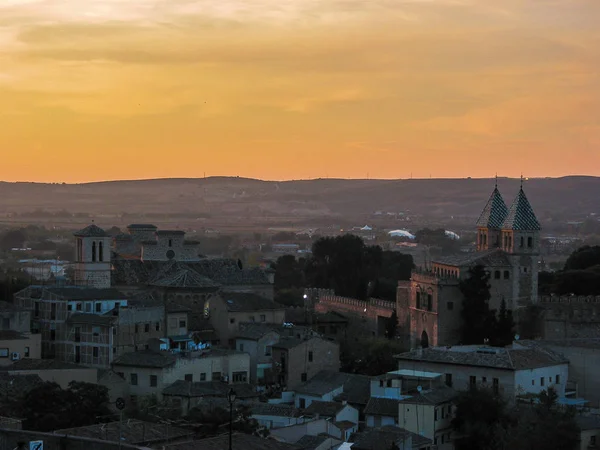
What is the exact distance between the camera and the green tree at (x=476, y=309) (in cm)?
5141

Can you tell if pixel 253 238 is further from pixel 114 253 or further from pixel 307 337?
pixel 307 337

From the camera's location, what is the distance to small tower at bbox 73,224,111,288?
184 feet

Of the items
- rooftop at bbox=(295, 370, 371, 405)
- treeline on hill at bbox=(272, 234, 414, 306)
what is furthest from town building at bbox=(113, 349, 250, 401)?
treeline on hill at bbox=(272, 234, 414, 306)

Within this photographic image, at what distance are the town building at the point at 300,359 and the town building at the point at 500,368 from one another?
11.6 ft

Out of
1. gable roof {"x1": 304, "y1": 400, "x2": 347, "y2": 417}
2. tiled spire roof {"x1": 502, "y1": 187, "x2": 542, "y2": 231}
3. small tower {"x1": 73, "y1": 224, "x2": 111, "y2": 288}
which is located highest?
tiled spire roof {"x1": 502, "y1": 187, "x2": 542, "y2": 231}

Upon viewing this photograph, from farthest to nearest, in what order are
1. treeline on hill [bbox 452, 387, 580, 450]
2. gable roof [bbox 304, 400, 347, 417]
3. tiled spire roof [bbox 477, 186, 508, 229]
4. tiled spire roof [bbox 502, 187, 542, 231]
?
tiled spire roof [bbox 477, 186, 508, 229], tiled spire roof [bbox 502, 187, 542, 231], gable roof [bbox 304, 400, 347, 417], treeline on hill [bbox 452, 387, 580, 450]

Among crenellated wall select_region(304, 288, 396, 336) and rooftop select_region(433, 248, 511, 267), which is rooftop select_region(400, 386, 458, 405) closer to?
rooftop select_region(433, 248, 511, 267)

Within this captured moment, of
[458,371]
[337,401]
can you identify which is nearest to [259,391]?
[337,401]

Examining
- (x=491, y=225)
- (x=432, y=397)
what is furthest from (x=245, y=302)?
(x=432, y=397)

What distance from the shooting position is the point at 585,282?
191ft

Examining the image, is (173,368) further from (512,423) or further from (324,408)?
(512,423)

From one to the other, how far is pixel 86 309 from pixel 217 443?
68.5ft

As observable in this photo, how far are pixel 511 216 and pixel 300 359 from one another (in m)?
11.7

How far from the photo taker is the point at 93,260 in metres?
56.3
